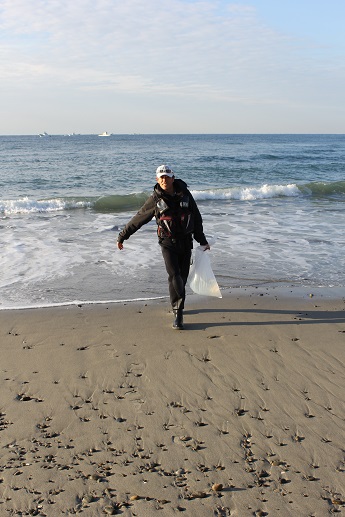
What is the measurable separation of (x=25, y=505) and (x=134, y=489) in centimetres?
59

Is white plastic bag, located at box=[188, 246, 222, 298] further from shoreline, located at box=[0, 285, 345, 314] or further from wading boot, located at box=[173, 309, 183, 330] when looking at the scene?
wading boot, located at box=[173, 309, 183, 330]

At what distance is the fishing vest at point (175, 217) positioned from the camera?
17.7ft

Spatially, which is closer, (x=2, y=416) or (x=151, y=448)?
(x=151, y=448)

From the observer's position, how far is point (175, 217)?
5.48m

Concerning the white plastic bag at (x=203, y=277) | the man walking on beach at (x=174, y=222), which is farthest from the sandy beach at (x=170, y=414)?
the man walking on beach at (x=174, y=222)

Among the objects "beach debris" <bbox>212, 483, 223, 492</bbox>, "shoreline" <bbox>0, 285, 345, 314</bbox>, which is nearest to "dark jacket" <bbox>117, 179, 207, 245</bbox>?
"shoreline" <bbox>0, 285, 345, 314</bbox>

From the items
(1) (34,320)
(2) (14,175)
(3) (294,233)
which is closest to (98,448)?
(1) (34,320)

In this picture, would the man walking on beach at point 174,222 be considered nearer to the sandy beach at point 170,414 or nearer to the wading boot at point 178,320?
the wading boot at point 178,320

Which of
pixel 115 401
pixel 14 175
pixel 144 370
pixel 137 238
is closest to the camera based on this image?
pixel 115 401

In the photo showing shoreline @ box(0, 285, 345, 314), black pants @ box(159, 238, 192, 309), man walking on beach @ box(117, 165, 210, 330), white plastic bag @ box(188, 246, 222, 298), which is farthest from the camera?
shoreline @ box(0, 285, 345, 314)

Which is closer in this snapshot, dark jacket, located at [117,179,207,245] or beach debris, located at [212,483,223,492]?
beach debris, located at [212,483,223,492]

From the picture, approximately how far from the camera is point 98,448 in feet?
11.2

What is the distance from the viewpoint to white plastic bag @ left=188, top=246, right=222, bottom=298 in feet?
20.1

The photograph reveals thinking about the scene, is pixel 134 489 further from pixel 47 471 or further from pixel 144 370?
pixel 144 370
